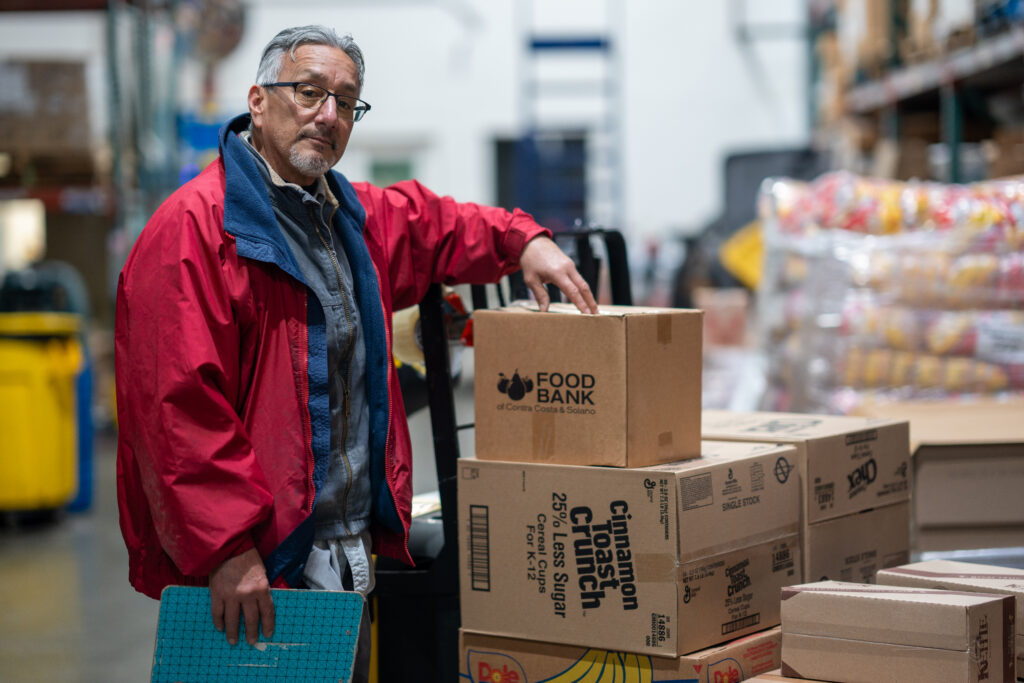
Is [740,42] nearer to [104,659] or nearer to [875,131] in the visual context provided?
[875,131]

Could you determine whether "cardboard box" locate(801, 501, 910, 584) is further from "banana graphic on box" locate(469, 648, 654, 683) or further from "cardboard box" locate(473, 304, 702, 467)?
"banana graphic on box" locate(469, 648, 654, 683)

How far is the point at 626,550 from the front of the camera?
2.34 metres

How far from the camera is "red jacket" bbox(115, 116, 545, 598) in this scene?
1.97m

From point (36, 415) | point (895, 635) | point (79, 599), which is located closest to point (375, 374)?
point (895, 635)

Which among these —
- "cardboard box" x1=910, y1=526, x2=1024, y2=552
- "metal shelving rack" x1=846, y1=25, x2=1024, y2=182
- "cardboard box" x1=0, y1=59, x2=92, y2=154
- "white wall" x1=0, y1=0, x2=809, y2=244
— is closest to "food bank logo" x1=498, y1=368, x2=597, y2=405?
"cardboard box" x1=910, y1=526, x2=1024, y2=552

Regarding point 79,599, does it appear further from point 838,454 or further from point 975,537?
point 975,537

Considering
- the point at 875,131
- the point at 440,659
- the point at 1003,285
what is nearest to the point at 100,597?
the point at 440,659

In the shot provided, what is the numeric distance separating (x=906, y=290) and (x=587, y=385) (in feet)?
6.90

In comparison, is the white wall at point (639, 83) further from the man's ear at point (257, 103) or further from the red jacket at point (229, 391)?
the red jacket at point (229, 391)

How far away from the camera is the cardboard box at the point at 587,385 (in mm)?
2334

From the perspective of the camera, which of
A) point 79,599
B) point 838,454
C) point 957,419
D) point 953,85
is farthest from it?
point 953,85

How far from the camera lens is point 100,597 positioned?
17.1 ft

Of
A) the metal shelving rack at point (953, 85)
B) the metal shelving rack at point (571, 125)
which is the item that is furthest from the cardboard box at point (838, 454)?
the metal shelving rack at point (571, 125)

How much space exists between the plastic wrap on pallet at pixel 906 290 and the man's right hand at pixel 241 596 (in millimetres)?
2615
